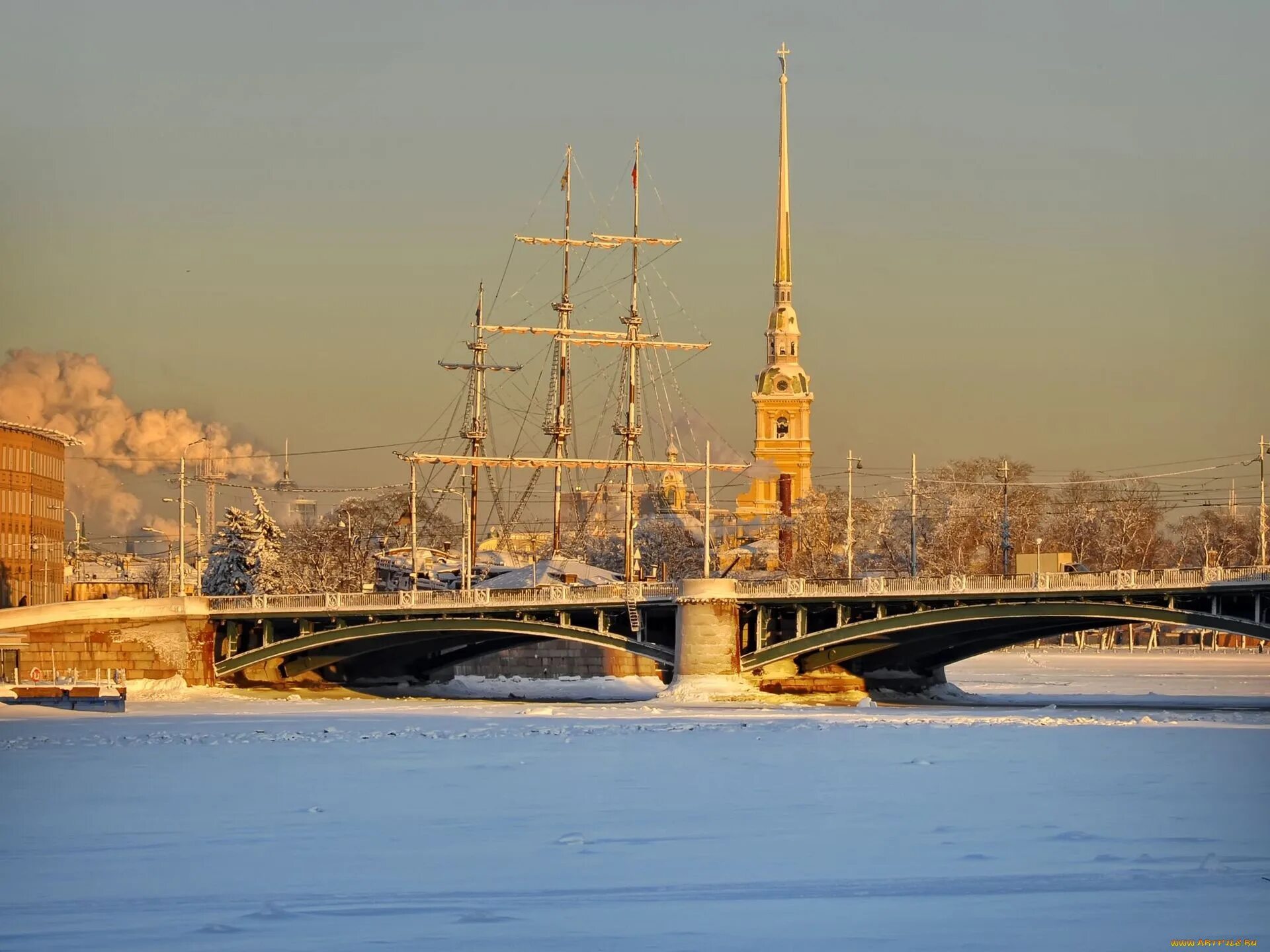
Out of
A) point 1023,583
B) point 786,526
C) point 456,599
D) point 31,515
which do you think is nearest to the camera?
point 1023,583

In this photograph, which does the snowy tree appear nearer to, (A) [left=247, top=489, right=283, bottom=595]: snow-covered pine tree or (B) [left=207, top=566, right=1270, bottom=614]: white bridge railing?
(A) [left=247, top=489, right=283, bottom=595]: snow-covered pine tree

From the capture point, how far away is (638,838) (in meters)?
29.4

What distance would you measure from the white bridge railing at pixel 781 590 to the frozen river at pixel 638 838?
12.0 metres

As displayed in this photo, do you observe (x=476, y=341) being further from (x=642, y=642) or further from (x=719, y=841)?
(x=719, y=841)

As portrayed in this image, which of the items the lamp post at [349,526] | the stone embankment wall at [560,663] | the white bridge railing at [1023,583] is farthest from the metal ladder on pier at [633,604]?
the lamp post at [349,526]

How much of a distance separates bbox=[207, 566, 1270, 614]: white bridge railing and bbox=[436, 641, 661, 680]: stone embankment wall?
18.8m

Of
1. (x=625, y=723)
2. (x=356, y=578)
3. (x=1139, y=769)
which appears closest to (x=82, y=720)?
(x=625, y=723)

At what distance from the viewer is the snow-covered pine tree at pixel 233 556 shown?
114312mm

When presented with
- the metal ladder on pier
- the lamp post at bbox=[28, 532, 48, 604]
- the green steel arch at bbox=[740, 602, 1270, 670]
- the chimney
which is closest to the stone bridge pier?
the green steel arch at bbox=[740, 602, 1270, 670]

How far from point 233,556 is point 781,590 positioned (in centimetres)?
5000

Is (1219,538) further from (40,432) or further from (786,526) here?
(40,432)

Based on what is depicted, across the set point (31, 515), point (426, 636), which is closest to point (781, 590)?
point (426, 636)

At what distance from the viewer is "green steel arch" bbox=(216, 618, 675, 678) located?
75188 mm

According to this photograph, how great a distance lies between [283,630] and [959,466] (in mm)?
78183
